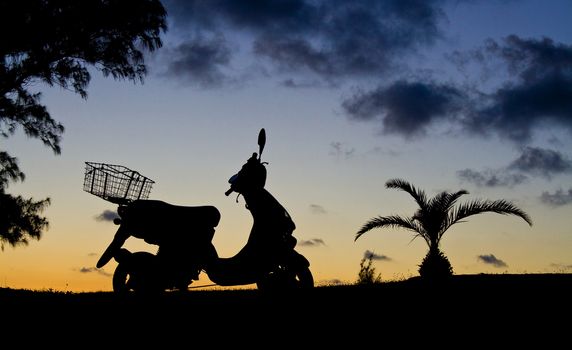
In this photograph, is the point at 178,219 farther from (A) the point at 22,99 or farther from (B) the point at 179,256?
(A) the point at 22,99

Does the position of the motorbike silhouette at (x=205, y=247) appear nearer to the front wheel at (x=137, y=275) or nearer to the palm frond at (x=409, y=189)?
the front wheel at (x=137, y=275)

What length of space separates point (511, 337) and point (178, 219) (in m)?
3.87

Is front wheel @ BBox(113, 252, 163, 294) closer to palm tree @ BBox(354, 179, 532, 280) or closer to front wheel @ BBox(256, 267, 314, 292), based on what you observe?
front wheel @ BBox(256, 267, 314, 292)

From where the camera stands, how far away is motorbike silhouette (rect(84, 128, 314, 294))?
7.11 meters

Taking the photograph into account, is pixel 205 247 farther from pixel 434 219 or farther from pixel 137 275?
pixel 434 219

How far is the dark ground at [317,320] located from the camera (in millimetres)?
5855

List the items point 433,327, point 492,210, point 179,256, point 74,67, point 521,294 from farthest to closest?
point 74,67 → point 492,210 → point 521,294 → point 179,256 → point 433,327

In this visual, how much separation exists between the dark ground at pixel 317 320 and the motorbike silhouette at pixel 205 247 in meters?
0.25

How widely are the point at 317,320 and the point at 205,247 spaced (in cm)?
160

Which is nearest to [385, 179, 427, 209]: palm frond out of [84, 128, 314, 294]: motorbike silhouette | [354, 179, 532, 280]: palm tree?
[354, 179, 532, 280]: palm tree

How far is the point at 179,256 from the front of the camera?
7.08 metres

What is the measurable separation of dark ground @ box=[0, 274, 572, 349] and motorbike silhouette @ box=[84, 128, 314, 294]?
0.82ft

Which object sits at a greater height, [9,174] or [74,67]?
[74,67]

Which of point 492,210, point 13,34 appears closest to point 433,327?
point 492,210
